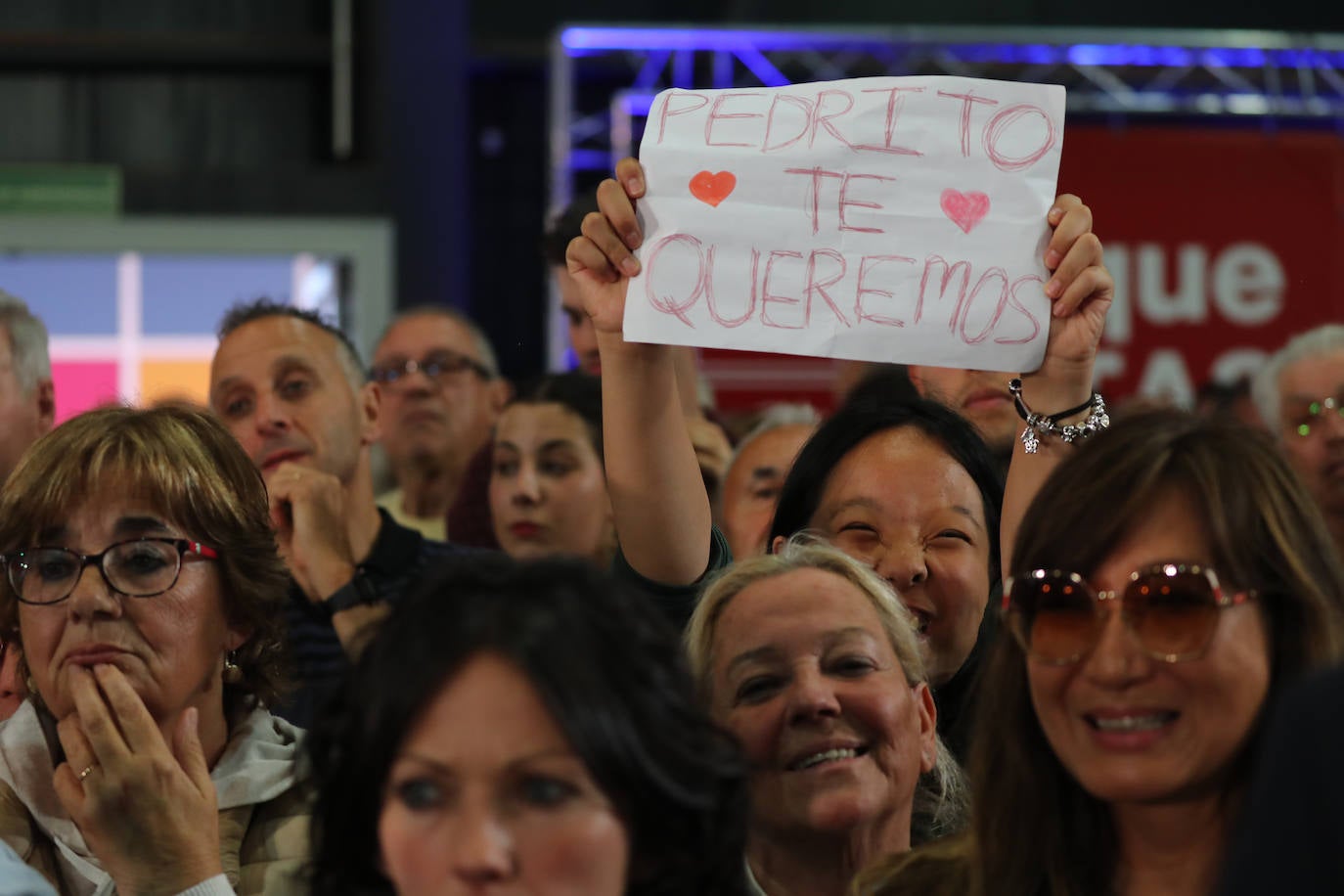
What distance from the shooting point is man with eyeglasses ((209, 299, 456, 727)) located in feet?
11.9

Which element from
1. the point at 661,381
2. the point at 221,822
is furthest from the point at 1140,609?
the point at 221,822

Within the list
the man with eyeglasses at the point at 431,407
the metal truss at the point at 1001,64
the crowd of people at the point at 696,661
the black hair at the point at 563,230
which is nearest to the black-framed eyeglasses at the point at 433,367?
the man with eyeglasses at the point at 431,407

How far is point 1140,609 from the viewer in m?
1.92

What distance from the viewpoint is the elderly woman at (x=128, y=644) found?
238cm

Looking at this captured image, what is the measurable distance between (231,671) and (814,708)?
0.86m

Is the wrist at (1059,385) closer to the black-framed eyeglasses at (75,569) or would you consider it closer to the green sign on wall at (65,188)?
the black-framed eyeglasses at (75,569)

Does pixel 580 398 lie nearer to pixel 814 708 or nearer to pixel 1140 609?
pixel 814 708

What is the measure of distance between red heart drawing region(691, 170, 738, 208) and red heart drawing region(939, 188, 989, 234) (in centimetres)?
29

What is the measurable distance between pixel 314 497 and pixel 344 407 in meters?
0.34

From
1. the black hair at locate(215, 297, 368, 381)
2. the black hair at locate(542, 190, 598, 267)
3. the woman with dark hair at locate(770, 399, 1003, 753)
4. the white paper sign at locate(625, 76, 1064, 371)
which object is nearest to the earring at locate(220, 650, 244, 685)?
the white paper sign at locate(625, 76, 1064, 371)

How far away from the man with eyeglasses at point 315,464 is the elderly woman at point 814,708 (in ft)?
4.00

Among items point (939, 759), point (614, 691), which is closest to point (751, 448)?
point (939, 759)

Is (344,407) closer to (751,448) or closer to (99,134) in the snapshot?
(751,448)

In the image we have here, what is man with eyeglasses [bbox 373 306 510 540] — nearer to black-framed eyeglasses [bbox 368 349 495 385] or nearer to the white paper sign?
black-framed eyeglasses [bbox 368 349 495 385]
